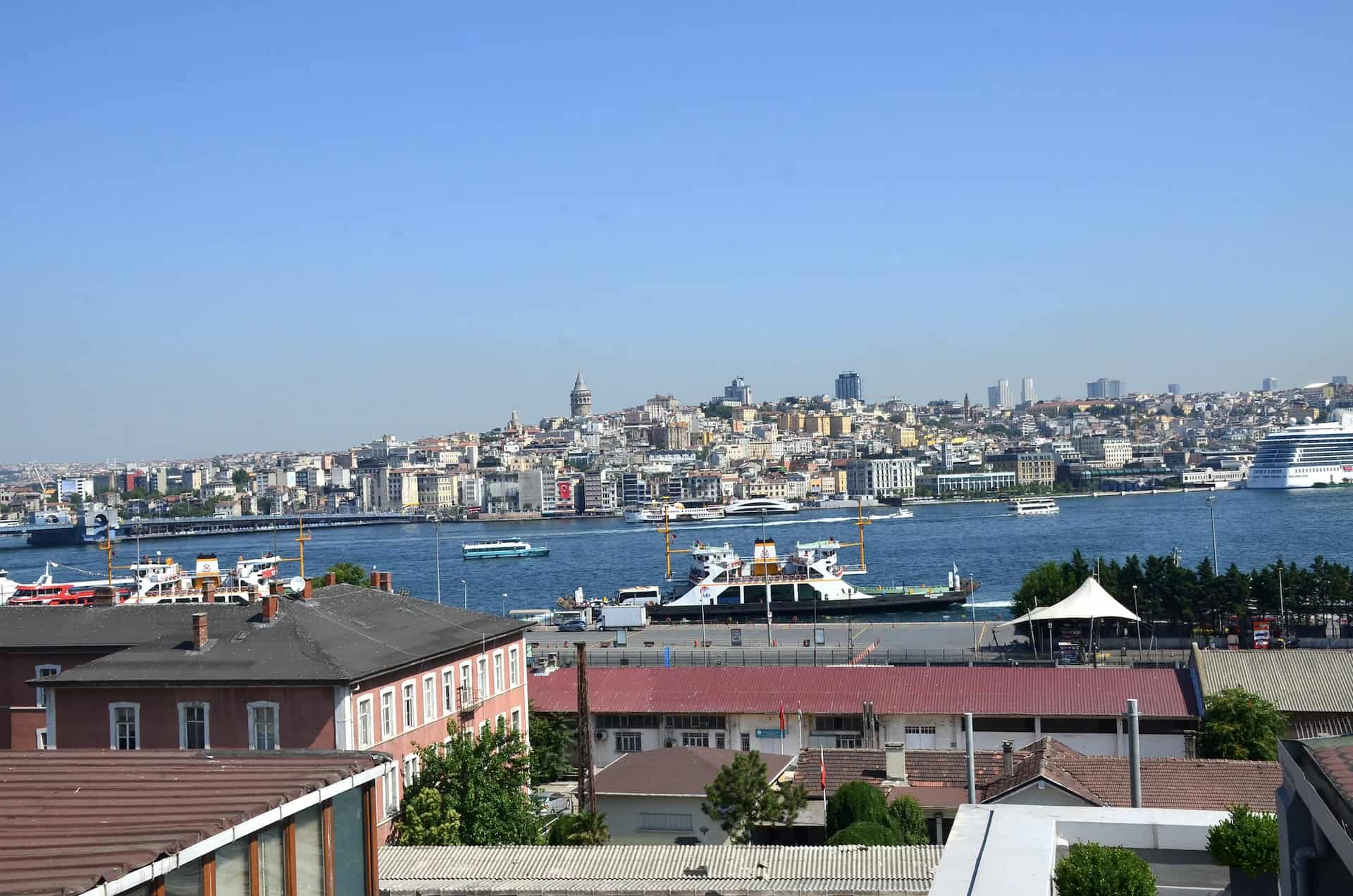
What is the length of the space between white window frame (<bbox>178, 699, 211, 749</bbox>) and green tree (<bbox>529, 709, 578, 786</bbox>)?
8.83 feet

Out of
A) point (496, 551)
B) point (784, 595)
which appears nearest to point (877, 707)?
point (784, 595)

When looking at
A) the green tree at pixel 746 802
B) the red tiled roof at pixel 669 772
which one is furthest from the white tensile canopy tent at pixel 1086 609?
the green tree at pixel 746 802

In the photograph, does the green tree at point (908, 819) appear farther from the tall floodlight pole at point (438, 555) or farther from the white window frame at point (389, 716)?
the tall floodlight pole at point (438, 555)

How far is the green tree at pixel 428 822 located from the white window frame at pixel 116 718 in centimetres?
184

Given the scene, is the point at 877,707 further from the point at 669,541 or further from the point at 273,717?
the point at 669,541

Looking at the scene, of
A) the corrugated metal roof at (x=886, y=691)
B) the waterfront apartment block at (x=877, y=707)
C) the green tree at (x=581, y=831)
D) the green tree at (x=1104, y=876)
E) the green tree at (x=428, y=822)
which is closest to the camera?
the green tree at (x=1104, y=876)

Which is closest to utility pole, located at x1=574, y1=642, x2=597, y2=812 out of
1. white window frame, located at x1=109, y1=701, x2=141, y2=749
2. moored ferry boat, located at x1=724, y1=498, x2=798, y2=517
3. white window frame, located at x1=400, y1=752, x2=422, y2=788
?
white window frame, located at x1=400, y1=752, x2=422, y2=788

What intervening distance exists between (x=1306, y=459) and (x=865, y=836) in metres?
86.7

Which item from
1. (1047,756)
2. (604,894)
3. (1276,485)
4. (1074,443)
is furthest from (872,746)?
(1074,443)

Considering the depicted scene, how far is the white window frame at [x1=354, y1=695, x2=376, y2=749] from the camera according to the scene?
9.30m

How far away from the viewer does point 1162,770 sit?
31.0ft

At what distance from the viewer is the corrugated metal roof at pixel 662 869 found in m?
6.72

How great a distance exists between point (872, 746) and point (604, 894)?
260 inches

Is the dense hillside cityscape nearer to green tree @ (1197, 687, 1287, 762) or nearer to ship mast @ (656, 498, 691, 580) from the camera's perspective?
ship mast @ (656, 498, 691, 580)
